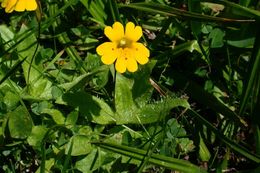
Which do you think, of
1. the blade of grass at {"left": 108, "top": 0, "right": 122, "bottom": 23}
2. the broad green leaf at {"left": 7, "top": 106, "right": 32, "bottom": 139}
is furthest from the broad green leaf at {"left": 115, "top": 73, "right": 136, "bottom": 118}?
the broad green leaf at {"left": 7, "top": 106, "right": 32, "bottom": 139}

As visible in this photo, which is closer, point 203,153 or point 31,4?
point 31,4

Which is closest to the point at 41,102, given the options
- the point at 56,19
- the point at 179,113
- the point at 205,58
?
the point at 56,19

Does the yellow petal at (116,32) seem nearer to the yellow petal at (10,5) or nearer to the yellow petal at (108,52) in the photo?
the yellow petal at (108,52)

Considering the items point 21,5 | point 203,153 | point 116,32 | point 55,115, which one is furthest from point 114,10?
point 203,153

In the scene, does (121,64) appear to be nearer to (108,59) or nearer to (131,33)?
(108,59)

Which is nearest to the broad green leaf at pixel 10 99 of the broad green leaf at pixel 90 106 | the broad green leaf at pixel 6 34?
the broad green leaf at pixel 90 106

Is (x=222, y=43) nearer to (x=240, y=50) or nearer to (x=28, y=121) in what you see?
(x=240, y=50)
